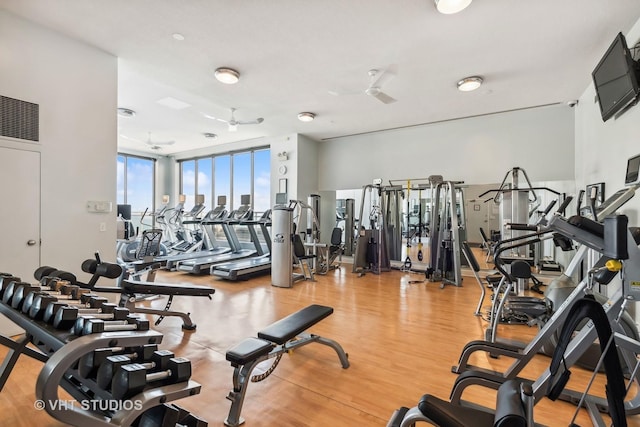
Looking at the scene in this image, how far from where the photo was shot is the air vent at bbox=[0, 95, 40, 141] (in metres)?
3.03

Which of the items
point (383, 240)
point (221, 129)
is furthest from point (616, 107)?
point (221, 129)

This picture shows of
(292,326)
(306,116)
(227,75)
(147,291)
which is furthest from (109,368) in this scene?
(306,116)

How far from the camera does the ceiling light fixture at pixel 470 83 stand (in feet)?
14.3

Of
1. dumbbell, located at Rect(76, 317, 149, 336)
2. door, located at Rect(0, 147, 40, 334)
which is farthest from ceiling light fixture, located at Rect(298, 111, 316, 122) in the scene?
dumbbell, located at Rect(76, 317, 149, 336)

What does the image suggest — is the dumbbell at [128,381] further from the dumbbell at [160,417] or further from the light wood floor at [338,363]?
the light wood floor at [338,363]

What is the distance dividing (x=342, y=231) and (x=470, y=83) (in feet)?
13.8

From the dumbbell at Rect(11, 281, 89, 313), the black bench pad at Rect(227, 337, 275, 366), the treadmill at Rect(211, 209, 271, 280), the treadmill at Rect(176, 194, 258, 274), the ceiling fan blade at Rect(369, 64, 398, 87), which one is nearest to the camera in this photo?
the dumbbell at Rect(11, 281, 89, 313)

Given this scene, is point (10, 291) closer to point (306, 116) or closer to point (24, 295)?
point (24, 295)

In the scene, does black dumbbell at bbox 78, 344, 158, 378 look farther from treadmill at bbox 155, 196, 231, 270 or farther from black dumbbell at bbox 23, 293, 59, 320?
treadmill at bbox 155, 196, 231, 270

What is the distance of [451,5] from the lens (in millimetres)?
2748

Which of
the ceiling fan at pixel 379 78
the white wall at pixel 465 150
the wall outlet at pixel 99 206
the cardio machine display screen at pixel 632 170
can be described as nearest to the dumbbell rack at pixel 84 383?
the wall outlet at pixel 99 206

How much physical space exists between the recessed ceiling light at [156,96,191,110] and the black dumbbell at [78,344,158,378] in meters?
5.21

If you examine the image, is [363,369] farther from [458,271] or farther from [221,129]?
[221,129]

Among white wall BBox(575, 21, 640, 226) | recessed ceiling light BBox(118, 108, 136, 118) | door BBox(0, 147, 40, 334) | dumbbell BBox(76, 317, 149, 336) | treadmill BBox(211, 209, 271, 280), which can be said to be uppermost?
recessed ceiling light BBox(118, 108, 136, 118)
